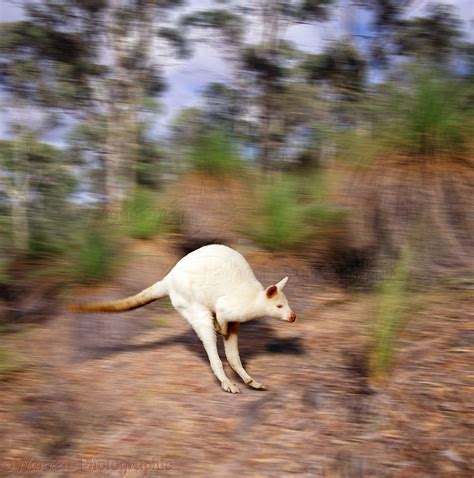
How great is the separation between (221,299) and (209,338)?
30cm

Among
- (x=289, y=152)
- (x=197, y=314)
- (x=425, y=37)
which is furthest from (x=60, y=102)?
(x=197, y=314)

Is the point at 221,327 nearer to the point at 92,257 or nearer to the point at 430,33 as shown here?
the point at 92,257

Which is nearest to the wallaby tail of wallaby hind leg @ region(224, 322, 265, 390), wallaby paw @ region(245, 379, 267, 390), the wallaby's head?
wallaby hind leg @ region(224, 322, 265, 390)

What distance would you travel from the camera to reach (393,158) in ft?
20.2

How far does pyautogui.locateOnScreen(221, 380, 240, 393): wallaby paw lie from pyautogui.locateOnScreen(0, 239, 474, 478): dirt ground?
0.19 ft

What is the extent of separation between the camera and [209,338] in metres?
3.93

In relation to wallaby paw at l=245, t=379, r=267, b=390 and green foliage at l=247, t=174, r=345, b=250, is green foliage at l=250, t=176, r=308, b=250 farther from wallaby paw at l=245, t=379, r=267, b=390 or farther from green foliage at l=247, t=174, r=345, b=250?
wallaby paw at l=245, t=379, r=267, b=390

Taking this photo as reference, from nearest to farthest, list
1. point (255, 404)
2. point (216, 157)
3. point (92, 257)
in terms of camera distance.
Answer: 1. point (255, 404)
2. point (92, 257)
3. point (216, 157)

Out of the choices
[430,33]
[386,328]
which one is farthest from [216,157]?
[430,33]

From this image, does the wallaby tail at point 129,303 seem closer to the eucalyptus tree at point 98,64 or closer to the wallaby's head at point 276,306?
the wallaby's head at point 276,306

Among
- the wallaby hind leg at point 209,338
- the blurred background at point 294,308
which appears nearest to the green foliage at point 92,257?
the blurred background at point 294,308

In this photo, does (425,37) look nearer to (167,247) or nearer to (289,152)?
(289,152)

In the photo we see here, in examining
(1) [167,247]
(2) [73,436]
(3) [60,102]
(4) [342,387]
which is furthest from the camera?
(3) [60,102]

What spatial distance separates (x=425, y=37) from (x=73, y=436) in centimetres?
1218
